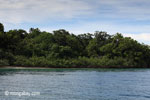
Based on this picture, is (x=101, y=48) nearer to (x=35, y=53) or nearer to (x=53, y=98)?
(x=35, y=53)

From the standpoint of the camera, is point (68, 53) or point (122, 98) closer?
point (122, 98)

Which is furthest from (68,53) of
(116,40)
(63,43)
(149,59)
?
(149,59)

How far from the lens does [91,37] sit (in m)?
121

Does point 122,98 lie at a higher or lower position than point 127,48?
lower

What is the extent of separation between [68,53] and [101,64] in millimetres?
12189

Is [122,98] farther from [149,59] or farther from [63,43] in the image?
[149,59]

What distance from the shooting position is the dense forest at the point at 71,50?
8706cm

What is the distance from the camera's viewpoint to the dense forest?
87062mm

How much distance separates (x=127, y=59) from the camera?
103m

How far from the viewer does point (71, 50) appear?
99438 mm

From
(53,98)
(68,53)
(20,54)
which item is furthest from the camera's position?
(68,53)

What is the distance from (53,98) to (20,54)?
72740mm

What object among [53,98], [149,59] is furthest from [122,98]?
[149,59]

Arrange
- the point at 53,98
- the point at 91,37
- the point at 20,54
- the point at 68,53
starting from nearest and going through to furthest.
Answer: the point at 53,98 → the point at 20,54 → the point at 68,53 → the point at 91,37
